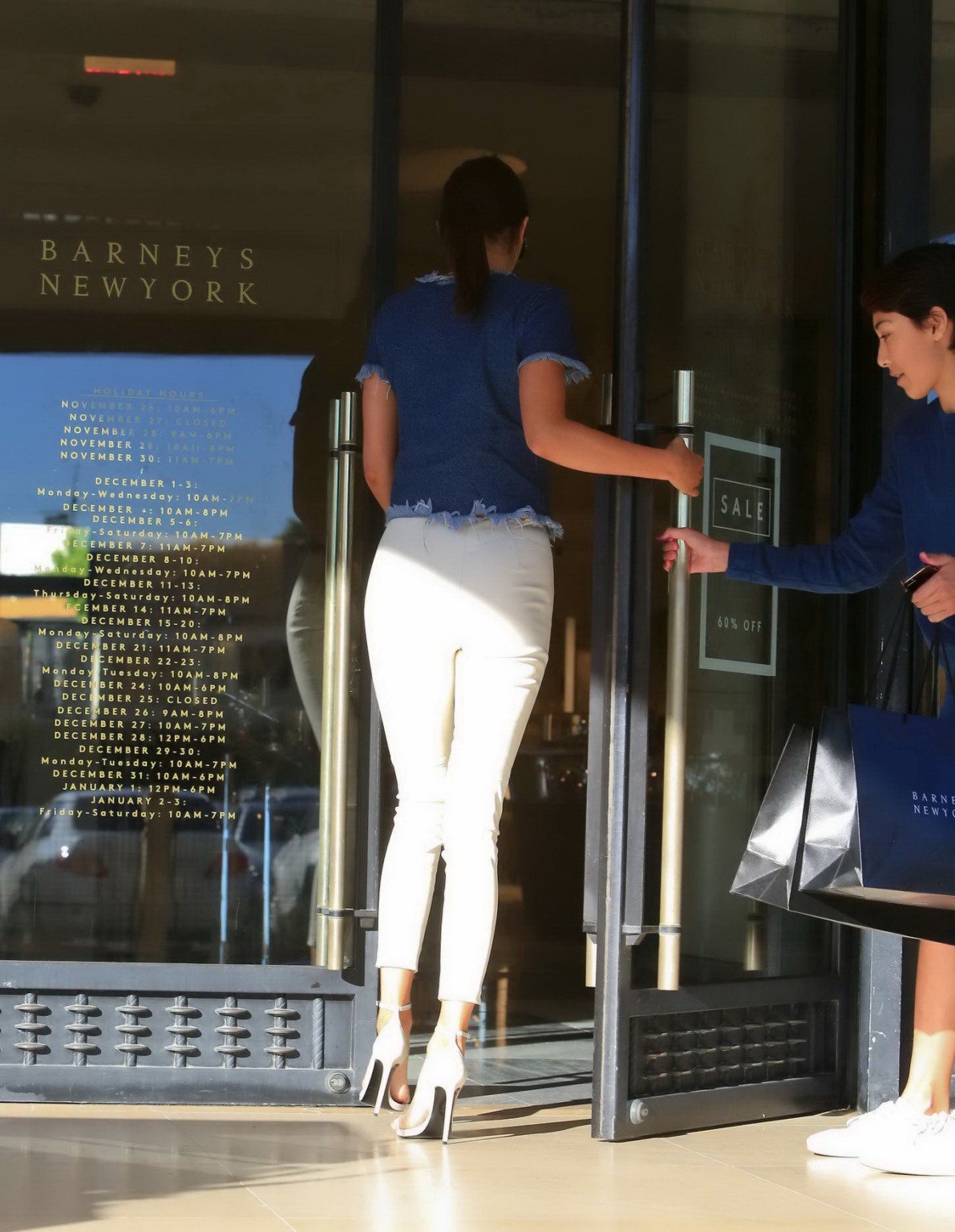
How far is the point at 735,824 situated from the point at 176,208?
171cm

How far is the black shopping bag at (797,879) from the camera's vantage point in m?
2.45

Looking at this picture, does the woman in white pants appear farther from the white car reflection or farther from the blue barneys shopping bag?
the blue barneys shopping bag

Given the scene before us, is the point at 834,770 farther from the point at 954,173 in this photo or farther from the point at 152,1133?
the point at 954,173

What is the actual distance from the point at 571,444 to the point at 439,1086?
1.10 meters

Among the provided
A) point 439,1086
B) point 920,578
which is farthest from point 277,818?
point 920,578

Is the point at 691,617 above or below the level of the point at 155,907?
above

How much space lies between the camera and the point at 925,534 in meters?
2.70

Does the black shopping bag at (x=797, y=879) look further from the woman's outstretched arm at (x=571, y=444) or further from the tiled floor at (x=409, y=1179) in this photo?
the woman's outstretched arm at (x=571, y=444)

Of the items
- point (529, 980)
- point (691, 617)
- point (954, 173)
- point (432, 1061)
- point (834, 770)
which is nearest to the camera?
point (834, 770)

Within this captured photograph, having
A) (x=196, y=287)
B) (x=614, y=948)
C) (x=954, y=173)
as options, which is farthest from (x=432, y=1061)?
(x=954, y=173)

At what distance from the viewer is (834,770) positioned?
2439 mm

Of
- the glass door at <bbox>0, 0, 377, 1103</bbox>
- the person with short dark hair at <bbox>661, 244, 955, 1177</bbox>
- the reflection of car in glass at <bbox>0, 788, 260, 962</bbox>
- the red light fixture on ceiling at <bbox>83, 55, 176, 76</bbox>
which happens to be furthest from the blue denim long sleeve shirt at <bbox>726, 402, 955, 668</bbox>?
the red light fixture on ceiling at <bbox>83, 55, 176, 76</bbox>

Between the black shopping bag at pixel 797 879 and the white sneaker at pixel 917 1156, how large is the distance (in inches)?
14.2

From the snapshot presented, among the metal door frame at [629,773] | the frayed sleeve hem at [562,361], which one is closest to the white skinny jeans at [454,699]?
Result: the metal door frame at [629,773]
